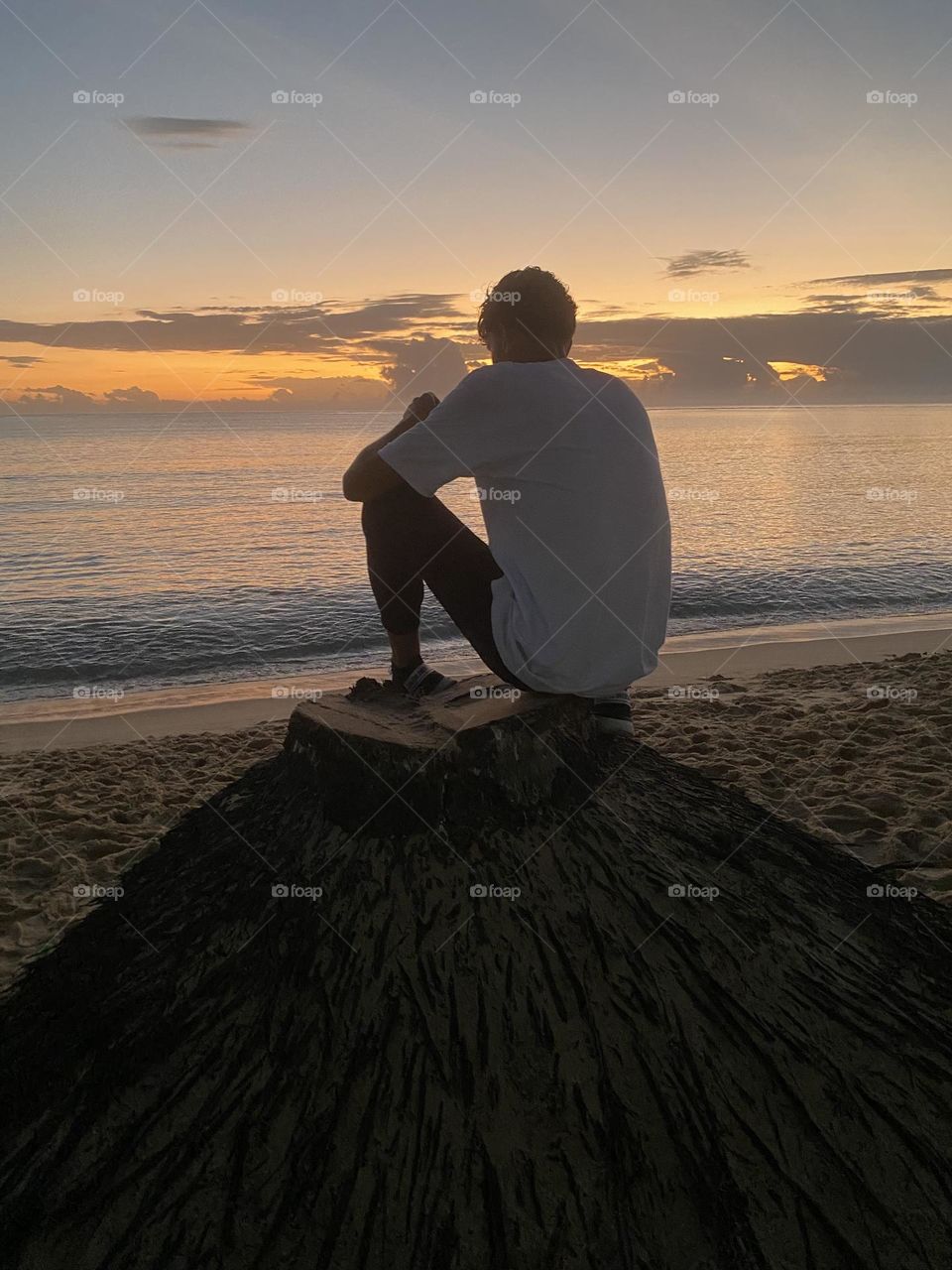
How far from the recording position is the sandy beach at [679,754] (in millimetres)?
4855

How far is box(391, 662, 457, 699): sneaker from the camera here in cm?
334

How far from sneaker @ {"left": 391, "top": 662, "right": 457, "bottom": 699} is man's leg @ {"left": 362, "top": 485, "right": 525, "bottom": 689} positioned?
0.64ft

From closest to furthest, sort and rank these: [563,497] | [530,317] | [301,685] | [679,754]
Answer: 1. [563,497]
2. [530,317]
3. [679,754]
4. [301,685]

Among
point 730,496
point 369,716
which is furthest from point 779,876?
point 730,496

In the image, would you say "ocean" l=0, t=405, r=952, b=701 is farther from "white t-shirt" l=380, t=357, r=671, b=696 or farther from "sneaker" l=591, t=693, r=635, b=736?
"white t-shirt" l=380, t=357, r=671, b=696

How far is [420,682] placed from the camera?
11.1 ft

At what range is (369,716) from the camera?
296 centimetres

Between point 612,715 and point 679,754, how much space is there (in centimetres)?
343

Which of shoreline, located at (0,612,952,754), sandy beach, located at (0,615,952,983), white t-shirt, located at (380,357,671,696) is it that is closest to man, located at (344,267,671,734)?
white t-shirt, located at (380,357,671,696)

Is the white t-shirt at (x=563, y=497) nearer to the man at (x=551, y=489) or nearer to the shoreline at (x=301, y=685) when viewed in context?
the man at (x=551, y=489)

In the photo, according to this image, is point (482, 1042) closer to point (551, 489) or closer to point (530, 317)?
point (551, 489)

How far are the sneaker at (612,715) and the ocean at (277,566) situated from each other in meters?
7.99

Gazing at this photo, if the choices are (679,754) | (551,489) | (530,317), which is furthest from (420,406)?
(679,754)

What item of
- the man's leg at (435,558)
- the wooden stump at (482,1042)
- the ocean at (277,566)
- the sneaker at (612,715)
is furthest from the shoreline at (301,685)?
the wooden stump at (482,1042)
